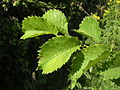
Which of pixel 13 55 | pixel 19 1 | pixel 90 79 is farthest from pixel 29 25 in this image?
pixel 90 79

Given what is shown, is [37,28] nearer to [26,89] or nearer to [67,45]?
[67,45]

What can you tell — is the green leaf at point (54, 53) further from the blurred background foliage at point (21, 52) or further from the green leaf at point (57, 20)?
the blurred background foliage at point (21, 52)

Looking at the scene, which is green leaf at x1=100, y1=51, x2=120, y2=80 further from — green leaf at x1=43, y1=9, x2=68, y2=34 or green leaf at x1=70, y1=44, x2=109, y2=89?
green leaf at x1=43, y1=9, x2=68, y2=34

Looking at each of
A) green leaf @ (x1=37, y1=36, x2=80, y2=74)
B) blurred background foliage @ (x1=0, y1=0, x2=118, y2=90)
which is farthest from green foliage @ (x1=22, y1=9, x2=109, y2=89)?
blurred background foliage @ (x1=0, y1=0, x2=118, y2=90)

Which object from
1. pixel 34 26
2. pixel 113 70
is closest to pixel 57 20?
pixel 34 26

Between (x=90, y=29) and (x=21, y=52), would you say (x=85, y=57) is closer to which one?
(x=90, y=29)

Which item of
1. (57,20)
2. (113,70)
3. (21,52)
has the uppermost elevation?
(57,20)
